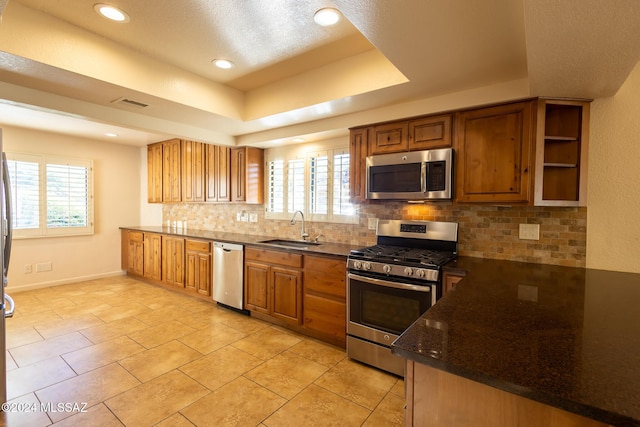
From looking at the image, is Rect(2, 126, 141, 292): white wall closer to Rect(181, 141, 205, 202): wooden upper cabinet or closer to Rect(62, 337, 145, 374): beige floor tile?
Rect(181, 141, 205, 202): wooden upper cabinet

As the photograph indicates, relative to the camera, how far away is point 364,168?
115 inches

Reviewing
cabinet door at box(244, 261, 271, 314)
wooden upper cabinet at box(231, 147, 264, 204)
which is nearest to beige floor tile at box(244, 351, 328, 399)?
cabinet door at box(244, 261, 271, 314)

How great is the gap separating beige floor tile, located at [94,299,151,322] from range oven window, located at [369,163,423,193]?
10.6 feet

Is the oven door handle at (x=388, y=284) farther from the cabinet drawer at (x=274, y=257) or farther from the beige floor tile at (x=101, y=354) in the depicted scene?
the beige floor tile at (x=101, y=354)

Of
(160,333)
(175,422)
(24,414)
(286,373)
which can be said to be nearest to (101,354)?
(160,333)

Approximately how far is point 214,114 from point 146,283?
3531 millimetres

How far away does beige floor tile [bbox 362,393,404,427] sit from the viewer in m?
1.87

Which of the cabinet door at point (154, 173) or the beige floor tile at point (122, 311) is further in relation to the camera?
the cabinet door at point (154, 173)

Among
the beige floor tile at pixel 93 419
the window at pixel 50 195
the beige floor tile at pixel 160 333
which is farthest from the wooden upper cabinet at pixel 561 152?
the window at pixel 50 195

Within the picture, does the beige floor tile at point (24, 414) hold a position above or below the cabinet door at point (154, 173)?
below

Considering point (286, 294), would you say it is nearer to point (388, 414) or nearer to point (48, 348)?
point (388, 414)

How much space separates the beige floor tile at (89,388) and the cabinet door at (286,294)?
1381mm

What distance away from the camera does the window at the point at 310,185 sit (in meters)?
3.47

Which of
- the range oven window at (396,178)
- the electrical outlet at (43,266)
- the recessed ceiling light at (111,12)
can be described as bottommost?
the electrical outlet at (43,266)
